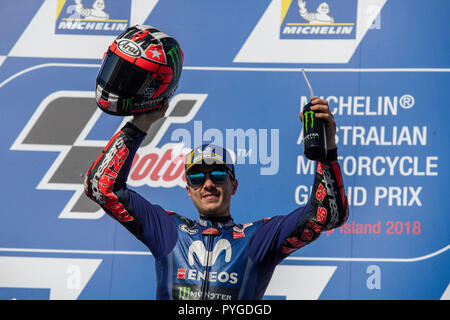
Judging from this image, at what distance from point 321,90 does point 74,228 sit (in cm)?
158

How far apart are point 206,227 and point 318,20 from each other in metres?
1.52

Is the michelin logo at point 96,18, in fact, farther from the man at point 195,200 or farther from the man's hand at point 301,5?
the man at point 195,200

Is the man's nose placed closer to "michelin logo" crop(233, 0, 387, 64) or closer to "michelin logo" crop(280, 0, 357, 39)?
"michelin logo" crop(233, 0, 387, 64)

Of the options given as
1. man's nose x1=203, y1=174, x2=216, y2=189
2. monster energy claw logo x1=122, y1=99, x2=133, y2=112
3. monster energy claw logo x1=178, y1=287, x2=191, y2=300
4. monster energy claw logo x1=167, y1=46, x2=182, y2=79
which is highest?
monster energy claw logo x1=167, y1=46, x2=182, y2=79

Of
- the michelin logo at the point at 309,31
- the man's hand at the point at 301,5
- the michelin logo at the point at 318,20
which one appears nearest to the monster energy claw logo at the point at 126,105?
the michelin logo at the point at 309,31

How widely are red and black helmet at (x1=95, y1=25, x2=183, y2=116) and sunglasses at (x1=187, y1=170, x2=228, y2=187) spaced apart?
372mm

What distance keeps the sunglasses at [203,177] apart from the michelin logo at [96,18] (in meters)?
1.38

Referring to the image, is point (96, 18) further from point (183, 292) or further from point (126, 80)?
point (183, 292)

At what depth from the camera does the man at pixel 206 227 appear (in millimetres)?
2516

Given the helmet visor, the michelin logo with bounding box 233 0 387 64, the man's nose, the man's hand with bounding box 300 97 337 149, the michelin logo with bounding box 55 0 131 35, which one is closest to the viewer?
the man's hand with bounding box 300 97 337 149

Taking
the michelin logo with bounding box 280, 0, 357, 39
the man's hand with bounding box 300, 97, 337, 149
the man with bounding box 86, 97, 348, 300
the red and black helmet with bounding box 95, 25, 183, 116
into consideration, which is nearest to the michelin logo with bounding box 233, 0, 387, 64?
the michelin logo with bounding box 280, 0, 357, 39

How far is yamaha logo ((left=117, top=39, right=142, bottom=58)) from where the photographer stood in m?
2.48

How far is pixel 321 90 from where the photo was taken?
3.62 meters
